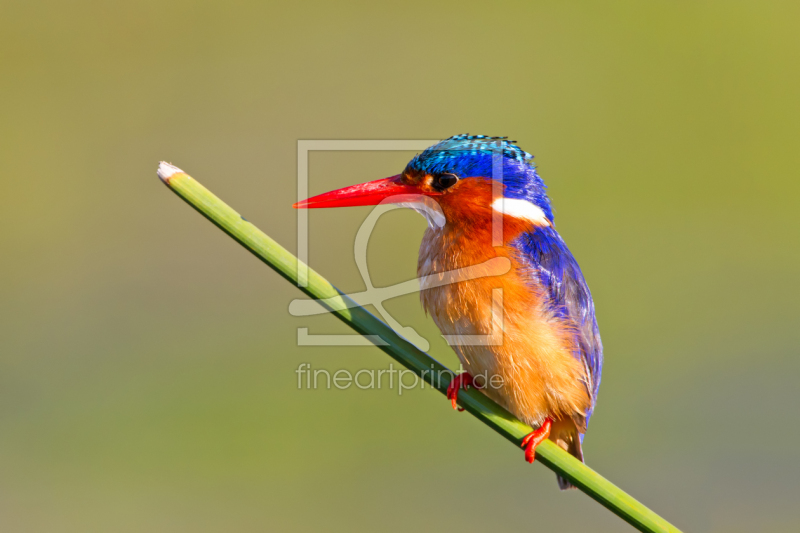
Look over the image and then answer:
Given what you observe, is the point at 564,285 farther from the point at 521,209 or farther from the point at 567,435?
the point at 567,435

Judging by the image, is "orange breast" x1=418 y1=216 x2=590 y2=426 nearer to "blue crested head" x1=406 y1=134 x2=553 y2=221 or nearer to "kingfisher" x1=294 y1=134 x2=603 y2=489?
"kingfisher" x1=294 y1=134 x2=603 y2=489

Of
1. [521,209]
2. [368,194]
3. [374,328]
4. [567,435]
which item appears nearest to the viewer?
[374,328]

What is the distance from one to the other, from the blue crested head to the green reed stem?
1.62 ft

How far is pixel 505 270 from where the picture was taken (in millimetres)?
1577

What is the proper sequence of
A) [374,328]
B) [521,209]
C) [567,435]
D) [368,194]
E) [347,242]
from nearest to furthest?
[374,328]
[368,194]
[521,209]
[567,435]
[347,242]

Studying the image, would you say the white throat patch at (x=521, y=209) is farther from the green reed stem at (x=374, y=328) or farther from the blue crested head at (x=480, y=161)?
the green reed stem at (x=374, y=328)

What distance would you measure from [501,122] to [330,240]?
1554 mm

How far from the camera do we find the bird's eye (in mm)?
1579

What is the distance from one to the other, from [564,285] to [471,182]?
32cm

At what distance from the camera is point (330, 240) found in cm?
443

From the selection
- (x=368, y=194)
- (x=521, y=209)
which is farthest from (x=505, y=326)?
(x=368, y=194)

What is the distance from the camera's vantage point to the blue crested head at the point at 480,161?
1566 mm

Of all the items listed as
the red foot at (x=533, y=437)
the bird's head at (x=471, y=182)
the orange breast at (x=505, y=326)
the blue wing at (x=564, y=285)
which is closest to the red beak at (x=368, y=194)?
the bird's head at (x=471, y=182)

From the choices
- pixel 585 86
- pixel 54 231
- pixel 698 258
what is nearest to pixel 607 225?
pixel 698 258
